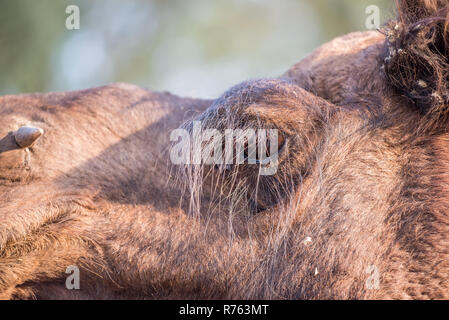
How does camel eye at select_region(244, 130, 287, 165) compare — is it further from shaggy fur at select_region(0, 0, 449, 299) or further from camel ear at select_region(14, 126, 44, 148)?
camel ear at select_region(14, 126, 44, 148)

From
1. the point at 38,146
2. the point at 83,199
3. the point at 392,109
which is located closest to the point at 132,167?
the point at 83,199

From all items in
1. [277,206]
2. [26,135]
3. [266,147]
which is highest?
[26,135]

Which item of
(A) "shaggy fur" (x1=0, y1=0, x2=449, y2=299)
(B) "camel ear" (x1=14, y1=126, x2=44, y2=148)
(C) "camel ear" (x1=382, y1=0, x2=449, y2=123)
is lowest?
(A) "shaggy fur" (x1=0, y1=0, x2=449, y2=299)

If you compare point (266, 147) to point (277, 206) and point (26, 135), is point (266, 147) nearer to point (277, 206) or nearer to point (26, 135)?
point (277, 206)

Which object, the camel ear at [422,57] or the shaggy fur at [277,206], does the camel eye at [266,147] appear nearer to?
the shaggy fur at [277,206]

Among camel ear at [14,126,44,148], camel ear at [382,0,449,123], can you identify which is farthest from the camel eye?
camel ear at [14,126,44,148]

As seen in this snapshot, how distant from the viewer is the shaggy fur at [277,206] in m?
2.44

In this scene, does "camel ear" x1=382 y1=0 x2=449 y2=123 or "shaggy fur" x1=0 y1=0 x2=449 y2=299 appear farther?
"camel ear" x1=382 y1=0 x2=449 y2=123

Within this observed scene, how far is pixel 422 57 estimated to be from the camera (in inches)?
104

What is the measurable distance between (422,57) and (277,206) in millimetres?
1068

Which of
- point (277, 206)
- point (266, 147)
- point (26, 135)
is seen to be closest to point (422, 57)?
point (266, 147)

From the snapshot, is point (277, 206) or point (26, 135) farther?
point (26, 135)

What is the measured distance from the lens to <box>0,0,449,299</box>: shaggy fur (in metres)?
2.44
